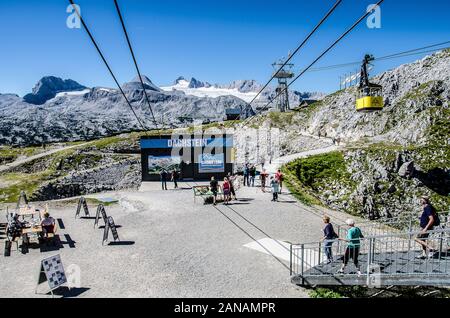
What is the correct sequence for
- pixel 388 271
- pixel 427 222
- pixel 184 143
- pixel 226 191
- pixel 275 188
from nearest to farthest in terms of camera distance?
pixel 388 271, pixel 427 222, pixel 226 191, pixel 275 188, pixel 184 143

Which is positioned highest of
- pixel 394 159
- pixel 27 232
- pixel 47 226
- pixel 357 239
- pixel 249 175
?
pixel 394 159

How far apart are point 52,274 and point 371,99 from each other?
31.0 metres

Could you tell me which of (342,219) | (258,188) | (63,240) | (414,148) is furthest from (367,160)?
(63,240)

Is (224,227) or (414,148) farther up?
(414,148)

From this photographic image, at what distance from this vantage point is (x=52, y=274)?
11.5m

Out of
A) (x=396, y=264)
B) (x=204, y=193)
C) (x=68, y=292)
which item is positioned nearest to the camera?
(x=68, y=292)

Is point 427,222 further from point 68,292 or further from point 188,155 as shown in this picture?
point 188,155

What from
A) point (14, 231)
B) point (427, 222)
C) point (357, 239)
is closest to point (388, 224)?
point (427, 222)

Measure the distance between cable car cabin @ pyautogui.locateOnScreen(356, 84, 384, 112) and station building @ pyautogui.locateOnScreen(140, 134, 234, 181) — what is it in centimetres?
1393

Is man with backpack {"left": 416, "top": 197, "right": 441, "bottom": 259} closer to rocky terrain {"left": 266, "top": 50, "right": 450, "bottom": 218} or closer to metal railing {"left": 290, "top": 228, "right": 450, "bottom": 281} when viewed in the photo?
metal railing {"left": 290, "top": 228, "right": 450, "bottom": 281}

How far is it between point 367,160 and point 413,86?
32.6m

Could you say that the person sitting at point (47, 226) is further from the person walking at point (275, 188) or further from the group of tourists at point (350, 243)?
the person walking at point (275, 188)
